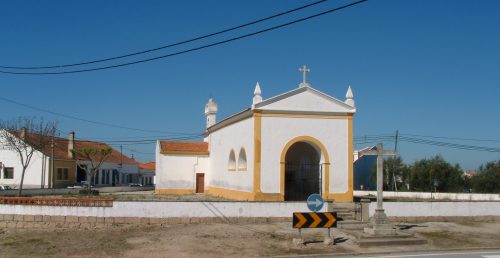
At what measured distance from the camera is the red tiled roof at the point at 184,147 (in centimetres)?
4047

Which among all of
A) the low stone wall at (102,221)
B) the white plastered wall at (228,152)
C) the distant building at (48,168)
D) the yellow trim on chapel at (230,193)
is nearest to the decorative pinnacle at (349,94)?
the white plastered wall at (228,152)

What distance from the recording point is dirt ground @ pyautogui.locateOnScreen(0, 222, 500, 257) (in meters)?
15.4

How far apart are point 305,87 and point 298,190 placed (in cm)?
Answer: 607

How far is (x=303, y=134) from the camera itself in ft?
88.5

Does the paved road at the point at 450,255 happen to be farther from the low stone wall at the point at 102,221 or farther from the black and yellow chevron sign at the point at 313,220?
the low stone wall at the point at 102,221

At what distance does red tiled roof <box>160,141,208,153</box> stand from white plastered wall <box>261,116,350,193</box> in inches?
581

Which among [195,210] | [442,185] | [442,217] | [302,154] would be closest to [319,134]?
[302,154]

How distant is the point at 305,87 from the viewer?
27109 millimetres

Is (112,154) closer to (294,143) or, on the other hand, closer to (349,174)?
(294,143)

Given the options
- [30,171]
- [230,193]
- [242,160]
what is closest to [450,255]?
[242,160]

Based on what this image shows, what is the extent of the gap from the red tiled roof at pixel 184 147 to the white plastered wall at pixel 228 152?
63.9 inches

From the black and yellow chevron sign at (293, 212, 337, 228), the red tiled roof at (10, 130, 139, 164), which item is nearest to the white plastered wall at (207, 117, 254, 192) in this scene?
the black and yellow chevron sign at (293, 212, 337, 228)

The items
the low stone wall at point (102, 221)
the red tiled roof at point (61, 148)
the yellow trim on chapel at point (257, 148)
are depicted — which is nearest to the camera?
the low stone wall at point (102, 221)

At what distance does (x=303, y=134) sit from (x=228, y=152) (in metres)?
7.29
